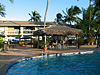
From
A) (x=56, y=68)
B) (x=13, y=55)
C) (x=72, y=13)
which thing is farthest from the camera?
(x=72, y=13)

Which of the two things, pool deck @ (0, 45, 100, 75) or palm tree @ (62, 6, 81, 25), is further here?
palm tree @ (62, 6, 81, 25)

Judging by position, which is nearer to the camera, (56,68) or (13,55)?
→ (56,68)

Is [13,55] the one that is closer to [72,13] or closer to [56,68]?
[56,68]

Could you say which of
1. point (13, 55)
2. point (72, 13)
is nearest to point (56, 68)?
point (13, 55)

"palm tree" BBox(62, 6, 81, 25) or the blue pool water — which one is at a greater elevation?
"palm tree" BBox(62, 6, 81, 25)

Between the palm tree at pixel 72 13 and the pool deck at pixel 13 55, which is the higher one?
the palm tree at pixel 72 13

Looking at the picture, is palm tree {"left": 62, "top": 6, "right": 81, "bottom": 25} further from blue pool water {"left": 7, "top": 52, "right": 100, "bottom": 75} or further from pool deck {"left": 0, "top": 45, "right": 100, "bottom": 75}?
blue pool water {"left": 7, "top": 52, "right": 100, "bottom": 75}

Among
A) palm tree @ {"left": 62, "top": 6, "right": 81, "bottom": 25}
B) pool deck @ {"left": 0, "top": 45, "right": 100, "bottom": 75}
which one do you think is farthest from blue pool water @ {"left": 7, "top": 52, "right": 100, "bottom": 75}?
palm tree @ {"left": 62, "top": 6, "right": 81, "bottom": 25}

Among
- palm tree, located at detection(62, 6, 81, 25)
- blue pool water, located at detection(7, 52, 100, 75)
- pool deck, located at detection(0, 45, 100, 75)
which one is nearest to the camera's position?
blue pool water, located at detection(7, 52, 100, 75)

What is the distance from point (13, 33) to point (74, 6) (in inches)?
729

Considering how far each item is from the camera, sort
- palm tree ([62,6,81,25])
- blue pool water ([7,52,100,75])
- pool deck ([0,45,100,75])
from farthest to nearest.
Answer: palm tree ([62,6,81,25]), pool deck ([0,45,100,75]), blue pool water ([7,52,100,75])

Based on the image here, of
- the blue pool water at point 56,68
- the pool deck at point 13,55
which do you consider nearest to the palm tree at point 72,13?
the pool deck at point 13,55

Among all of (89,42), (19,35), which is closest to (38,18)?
(19,35)

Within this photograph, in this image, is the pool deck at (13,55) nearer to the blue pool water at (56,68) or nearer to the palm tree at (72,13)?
the blue pool water at (56,68)
